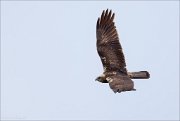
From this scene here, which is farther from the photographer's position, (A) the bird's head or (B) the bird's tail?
(A) the bird's head

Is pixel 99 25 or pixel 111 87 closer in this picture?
pixel 111 87

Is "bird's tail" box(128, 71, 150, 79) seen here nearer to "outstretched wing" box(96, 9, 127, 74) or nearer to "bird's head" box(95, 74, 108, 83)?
"outstretched wing" box(96, 9, 127, 74)

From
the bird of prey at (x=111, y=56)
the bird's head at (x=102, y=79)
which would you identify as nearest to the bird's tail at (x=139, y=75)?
the bird of prey at (x=111, y=56)

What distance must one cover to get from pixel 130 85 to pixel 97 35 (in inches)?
126

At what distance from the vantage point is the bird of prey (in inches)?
698

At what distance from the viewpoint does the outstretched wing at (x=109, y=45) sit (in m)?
18.5

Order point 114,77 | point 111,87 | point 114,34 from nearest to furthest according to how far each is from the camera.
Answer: point 111,87
point 114,77
point 114,34

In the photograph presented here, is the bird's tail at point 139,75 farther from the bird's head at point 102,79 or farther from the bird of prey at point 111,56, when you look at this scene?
the bird's head at point 102,79

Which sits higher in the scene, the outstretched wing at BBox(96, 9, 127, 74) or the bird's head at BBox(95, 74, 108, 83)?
the outstretched wing at BBox(96, 9, 127, 74)

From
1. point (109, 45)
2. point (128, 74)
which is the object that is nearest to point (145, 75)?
point (128, 74)

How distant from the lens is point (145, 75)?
18.0m

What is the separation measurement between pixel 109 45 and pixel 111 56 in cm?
Result: 42

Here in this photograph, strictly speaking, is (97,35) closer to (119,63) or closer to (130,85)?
(119,63)

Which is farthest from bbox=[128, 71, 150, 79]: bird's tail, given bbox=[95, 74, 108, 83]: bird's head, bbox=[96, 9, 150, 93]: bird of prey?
bbox=[95, 74, 108, 83]: bird's head
